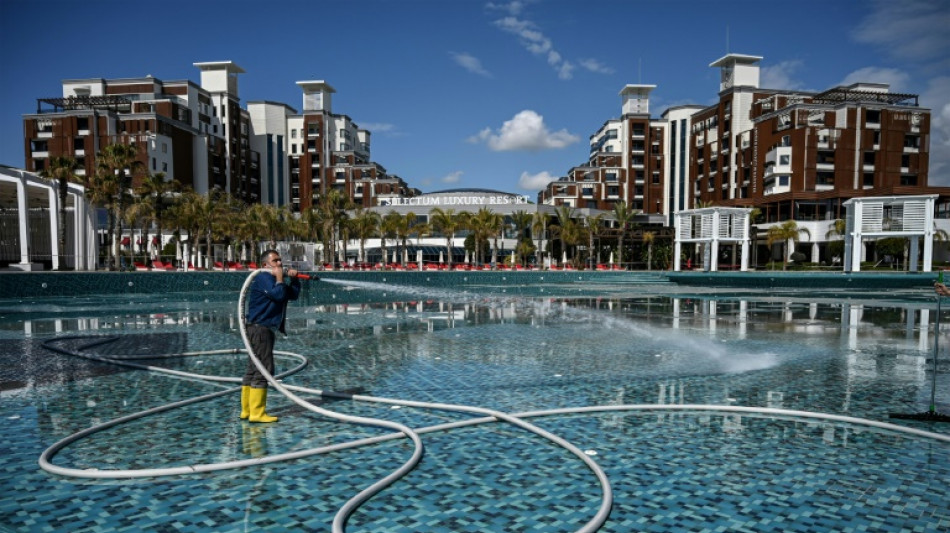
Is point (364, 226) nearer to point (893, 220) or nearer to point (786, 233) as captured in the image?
point (786, 233)

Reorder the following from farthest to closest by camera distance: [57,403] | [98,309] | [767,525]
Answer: [98,309] → [57,403] → [767,525]

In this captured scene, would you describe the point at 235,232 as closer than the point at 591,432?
No

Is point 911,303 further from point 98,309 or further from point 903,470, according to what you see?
point 98,309

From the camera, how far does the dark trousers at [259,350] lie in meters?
5.81

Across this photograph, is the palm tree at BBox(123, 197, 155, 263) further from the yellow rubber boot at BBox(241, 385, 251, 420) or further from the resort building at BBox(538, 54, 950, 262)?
the resort building at BBox(538, 54, 950, 262)

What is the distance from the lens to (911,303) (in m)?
22.1

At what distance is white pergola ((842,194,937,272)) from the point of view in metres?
34.8

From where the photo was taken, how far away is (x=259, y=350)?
5828 mm

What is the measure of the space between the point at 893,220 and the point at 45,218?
55780 millimetres

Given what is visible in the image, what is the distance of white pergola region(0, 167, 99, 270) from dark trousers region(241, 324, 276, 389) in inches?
1268

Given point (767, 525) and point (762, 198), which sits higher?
point (762, 198)

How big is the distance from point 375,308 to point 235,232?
142 ft

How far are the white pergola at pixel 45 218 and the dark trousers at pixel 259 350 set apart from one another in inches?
1268

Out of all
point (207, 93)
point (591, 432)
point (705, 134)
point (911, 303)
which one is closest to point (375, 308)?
point (591, 432)
